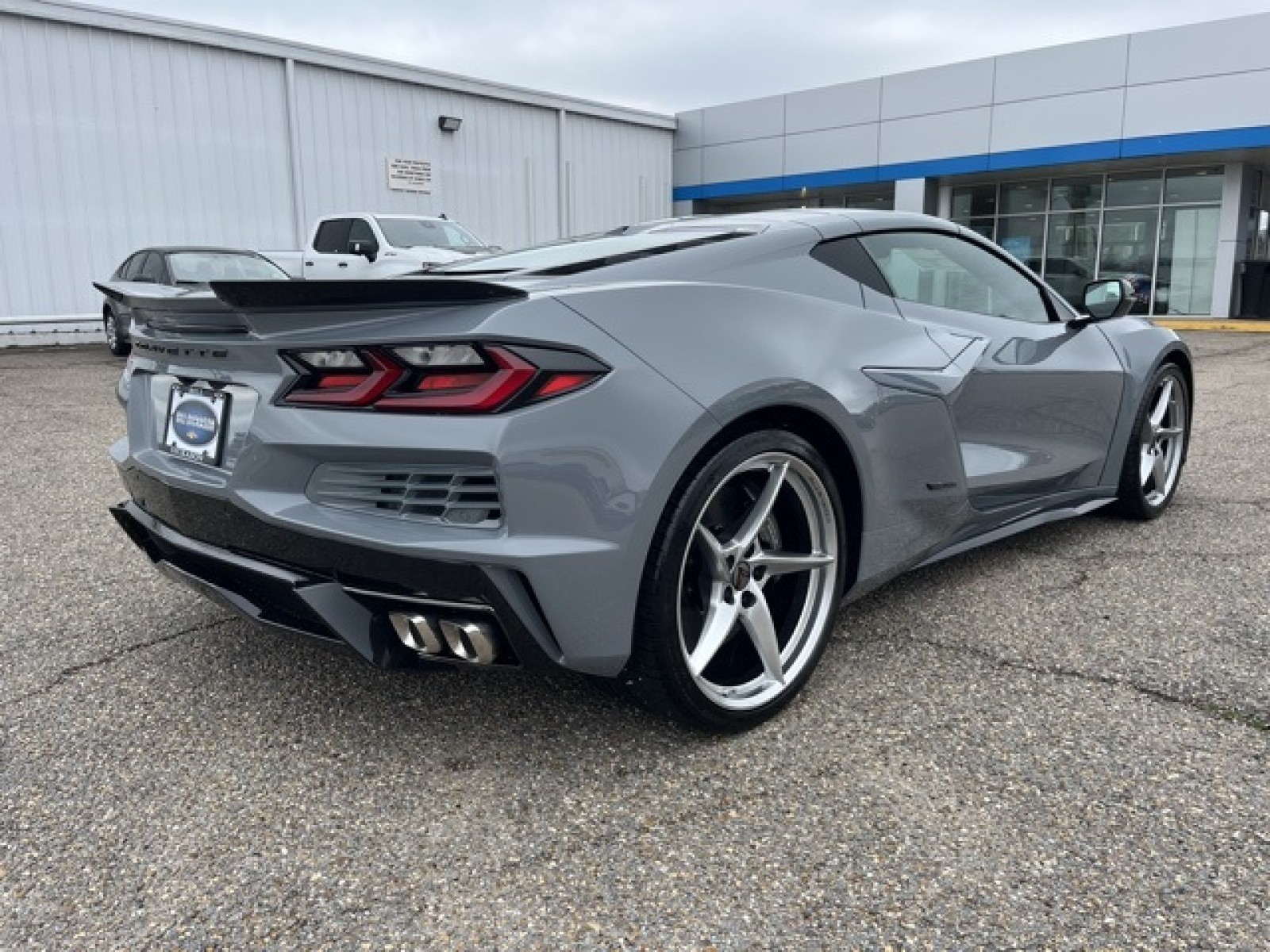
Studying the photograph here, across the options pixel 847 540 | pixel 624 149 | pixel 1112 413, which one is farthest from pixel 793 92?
pixel 847 540

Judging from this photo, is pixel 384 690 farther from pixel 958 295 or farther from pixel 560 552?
pixel 958 295

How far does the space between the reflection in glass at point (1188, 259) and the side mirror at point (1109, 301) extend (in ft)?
60.0

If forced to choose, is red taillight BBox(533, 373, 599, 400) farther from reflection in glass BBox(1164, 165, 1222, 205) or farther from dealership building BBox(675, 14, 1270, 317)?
reflection in glass BBox(1164, 165, 1222, 205)

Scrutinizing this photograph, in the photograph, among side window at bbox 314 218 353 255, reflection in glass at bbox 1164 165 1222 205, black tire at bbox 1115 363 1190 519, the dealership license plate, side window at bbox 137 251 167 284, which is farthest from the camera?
reflection in glass at bbox 1164 165 1222 205

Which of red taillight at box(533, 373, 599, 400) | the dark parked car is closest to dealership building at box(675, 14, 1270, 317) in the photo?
the dark parked car

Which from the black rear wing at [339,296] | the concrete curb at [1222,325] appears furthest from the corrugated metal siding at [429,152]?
the black rear wing at [339,296]

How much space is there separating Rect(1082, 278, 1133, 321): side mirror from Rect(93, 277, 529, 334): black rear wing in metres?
2.92

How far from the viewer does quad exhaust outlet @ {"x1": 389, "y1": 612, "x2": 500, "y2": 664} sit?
200 centimetres

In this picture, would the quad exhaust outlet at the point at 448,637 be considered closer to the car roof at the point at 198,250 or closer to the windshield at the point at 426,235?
the car roof at the point at 198,250

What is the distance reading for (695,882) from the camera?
6.06 feet

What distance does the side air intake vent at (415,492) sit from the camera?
77.5 inches

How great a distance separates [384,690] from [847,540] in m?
1.36

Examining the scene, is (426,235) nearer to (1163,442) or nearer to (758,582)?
(1163,442)

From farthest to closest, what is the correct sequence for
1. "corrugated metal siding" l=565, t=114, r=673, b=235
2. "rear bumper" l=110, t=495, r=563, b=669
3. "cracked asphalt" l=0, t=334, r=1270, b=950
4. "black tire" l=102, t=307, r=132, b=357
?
1. "corrugated metal siding" l=565, t=114, r=673, b=235
2. "black tire" l=102, t=307, r=132, b=357
3. "rear bumper" l=110, t=495, r=563, b=669
4. "cracked asphalt" l=0, t=334, r=1270, b=950
